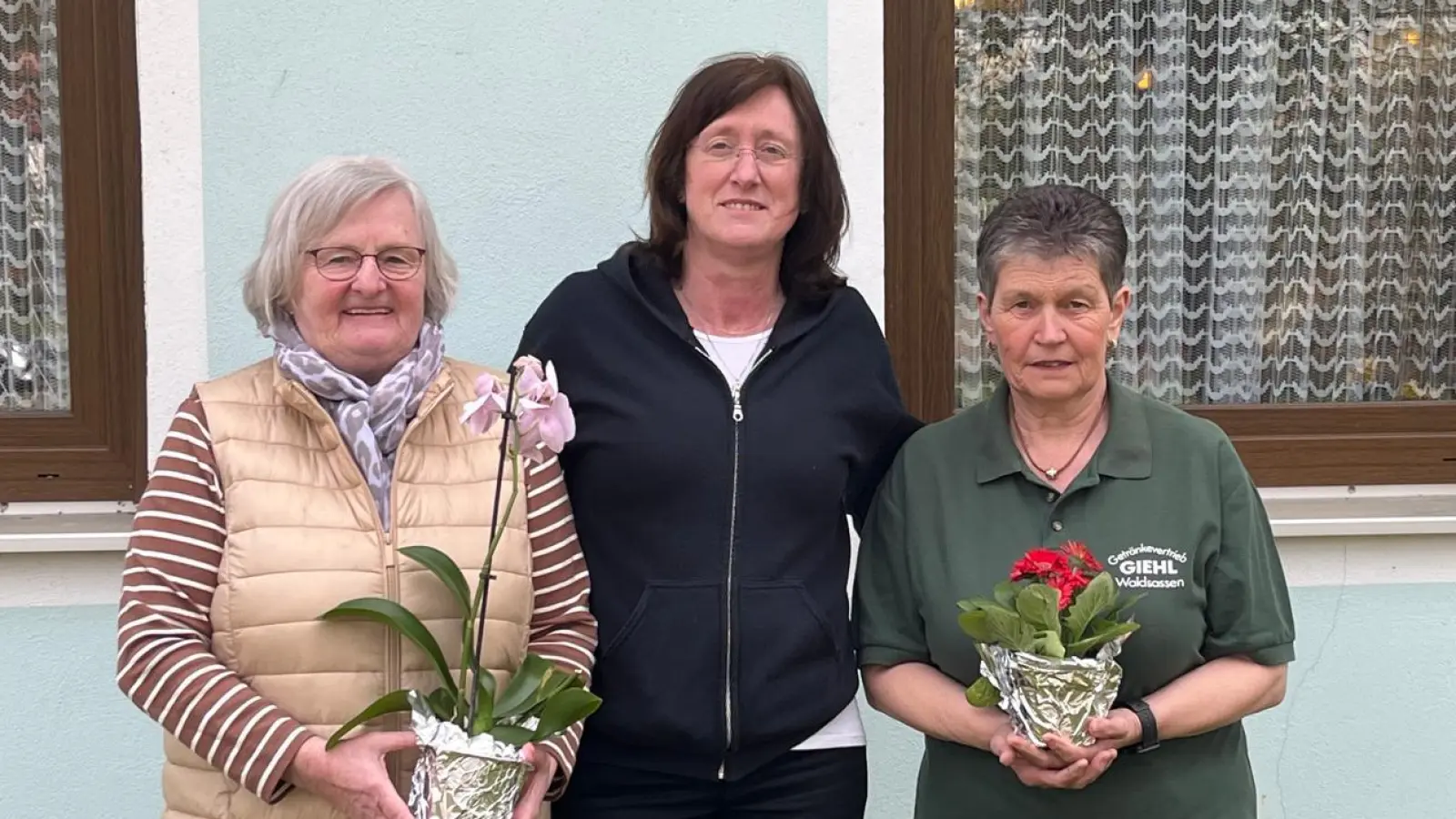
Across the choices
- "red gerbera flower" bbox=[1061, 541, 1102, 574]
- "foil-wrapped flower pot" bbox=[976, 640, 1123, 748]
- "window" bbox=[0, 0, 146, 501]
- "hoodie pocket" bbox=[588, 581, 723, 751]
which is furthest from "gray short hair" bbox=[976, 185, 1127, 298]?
"window" bbox=[0, 0, 146, 501]

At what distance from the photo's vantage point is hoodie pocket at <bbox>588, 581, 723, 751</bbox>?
2090 millimetres

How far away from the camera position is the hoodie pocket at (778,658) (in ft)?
6.91

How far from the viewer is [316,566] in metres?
1.82

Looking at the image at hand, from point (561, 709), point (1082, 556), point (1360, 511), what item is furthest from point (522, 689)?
point (1360, 511)

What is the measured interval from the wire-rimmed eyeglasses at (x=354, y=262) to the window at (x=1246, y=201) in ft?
5.07

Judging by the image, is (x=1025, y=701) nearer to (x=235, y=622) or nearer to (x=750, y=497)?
(x=750, y=497)

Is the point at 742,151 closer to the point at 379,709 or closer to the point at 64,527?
the point at 379,709

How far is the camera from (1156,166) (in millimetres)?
3342

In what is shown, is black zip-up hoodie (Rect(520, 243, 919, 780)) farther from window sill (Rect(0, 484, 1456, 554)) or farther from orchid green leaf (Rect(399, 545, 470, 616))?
window sill (Rect(0, 484, 1456, 554))

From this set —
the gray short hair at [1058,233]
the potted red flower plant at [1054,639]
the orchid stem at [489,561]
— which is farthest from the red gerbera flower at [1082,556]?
the orchid stem at [489,561]

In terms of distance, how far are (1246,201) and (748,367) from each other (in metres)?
Answer: 1.80

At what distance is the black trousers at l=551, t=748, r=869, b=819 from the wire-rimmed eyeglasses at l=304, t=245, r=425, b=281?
0.87m

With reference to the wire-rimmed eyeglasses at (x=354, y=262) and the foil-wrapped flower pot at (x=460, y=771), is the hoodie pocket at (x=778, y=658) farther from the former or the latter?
the wire-rimmed eyeglasses at (x=354, y=262)

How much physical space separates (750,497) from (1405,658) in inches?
82.1
